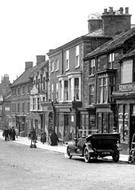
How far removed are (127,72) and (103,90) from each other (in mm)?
5607

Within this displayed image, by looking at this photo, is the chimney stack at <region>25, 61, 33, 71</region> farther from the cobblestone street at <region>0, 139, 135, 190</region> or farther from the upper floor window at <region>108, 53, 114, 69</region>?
the cobblestone street at <region>0, 139, 135, 190</region>

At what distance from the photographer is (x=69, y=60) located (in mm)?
47688

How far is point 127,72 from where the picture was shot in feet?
110

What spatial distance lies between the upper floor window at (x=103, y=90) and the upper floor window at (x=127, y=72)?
3896 millimetres

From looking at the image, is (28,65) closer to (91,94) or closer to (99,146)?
(91,94)

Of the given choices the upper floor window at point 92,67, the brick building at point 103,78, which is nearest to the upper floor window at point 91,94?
the brick building at point 103,78

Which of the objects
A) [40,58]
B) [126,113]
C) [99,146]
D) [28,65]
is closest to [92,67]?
[126,113]

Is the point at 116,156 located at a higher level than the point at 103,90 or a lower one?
lower

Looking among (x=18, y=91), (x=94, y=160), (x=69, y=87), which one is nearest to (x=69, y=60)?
(x=69, y=87)

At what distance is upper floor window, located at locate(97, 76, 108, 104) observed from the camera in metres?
38.0

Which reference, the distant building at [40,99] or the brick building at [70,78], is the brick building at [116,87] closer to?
the brick building at [70,78]

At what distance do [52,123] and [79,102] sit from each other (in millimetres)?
9768

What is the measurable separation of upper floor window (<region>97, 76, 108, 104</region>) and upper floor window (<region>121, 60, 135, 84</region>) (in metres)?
3.90

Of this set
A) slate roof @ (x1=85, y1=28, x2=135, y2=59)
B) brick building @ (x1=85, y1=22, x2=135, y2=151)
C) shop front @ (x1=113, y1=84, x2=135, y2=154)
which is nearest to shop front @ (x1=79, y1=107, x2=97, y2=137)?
brick building @ (x1=85, y1=22, x2=135, y2=151)
